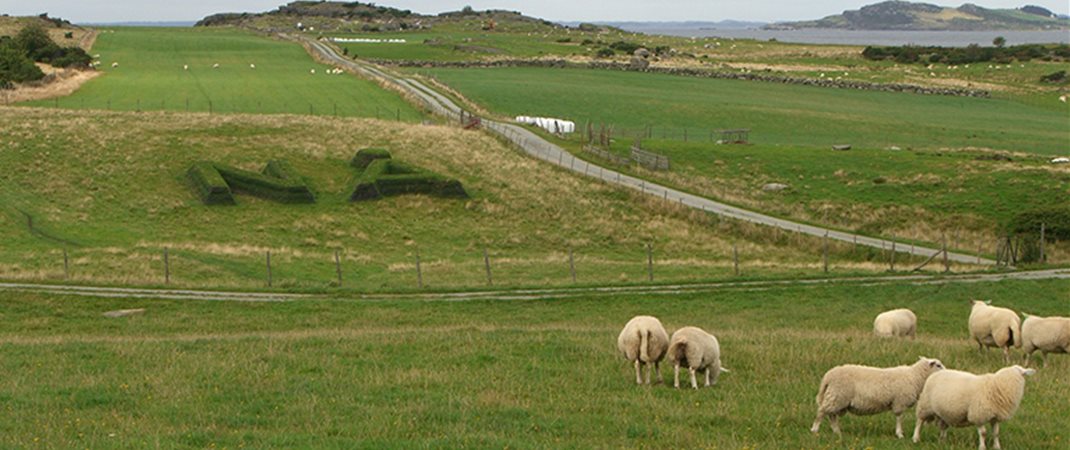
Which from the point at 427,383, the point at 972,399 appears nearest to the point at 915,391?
the point at 972,399

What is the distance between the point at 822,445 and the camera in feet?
53.0

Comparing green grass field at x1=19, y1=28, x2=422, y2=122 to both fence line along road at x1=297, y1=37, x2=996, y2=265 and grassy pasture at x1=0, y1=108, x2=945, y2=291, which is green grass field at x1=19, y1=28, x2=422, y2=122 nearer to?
fence line along road at x1=297, y1=37, x2=996, y2=265

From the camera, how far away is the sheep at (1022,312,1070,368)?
957 inches

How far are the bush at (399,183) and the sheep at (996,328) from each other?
43013mm

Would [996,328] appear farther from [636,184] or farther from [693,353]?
[636,184]

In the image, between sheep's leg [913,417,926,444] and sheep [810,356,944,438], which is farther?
sheep [810,356,944,438]

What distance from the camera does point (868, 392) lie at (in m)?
17.0

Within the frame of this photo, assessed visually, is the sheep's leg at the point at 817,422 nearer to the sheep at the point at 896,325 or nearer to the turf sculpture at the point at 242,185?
the sheep at the point at 896,325

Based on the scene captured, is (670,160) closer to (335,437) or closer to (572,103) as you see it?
(572,103)

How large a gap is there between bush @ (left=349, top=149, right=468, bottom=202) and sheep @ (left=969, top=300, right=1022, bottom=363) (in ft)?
141

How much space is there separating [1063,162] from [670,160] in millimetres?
27465

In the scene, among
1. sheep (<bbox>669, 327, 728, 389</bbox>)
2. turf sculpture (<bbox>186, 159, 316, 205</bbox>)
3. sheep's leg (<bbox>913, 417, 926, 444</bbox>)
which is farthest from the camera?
turf sculpture (<bbox>186, 159, 316, 205</bbox>)

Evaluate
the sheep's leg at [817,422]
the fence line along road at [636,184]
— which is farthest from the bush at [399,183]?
the sheep's leg at [817,422]

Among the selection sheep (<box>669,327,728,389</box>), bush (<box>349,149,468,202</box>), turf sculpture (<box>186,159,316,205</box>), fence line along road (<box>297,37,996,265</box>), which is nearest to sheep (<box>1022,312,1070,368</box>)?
sheep (<box>669,327,728,389</box>)
